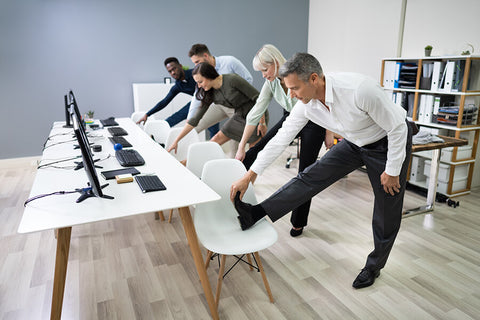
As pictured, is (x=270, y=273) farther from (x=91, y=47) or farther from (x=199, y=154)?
(x=91, y=47)

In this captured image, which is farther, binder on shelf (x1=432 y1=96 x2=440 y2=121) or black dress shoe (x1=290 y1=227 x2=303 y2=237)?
binder on shelf (x1=432 y1=96 x2=440 y2=121)

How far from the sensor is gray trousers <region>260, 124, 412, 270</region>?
86.4 inches

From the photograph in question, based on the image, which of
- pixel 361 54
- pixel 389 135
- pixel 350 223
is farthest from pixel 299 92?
pixel 361 54

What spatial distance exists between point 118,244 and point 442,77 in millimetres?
3589

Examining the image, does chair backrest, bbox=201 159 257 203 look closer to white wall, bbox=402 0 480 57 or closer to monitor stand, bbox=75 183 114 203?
monitor stand, bbox=75 183 114 203

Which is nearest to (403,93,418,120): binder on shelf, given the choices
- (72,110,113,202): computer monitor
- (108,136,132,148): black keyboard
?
(108,136,132,148): black keyboard

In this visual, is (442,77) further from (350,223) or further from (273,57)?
(273,57)

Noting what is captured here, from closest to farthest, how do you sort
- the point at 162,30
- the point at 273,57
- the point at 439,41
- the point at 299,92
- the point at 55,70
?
the point at 299,92
the point at 273,57
the point at 439,41
the point at 55,70
the point at 162,30

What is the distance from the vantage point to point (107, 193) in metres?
1.96

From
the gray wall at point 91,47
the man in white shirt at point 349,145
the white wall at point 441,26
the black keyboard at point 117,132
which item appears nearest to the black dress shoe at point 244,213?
the man in white shirt at point 349,145

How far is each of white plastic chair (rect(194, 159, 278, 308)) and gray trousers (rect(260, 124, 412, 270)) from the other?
Result: 0.17 metres

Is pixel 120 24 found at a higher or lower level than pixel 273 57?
higher

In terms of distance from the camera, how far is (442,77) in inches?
151

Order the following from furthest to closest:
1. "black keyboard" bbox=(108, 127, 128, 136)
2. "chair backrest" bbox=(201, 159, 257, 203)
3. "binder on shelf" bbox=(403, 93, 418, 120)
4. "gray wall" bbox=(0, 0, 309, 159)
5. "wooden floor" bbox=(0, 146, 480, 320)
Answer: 1. "gray wall" bbox=(0, 0, 309, 159)
2. "binder on shelf" bbox=(403, 93, 418, 120)
3. "black keyboard" bbox=(108, 127, 128, 136)
4. "chair backrest" bbox=(201, 159, 257, 203)
5. "wooden floor" bbox=(0, 146, 480, 320)
